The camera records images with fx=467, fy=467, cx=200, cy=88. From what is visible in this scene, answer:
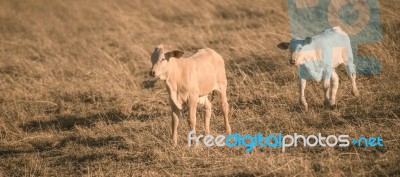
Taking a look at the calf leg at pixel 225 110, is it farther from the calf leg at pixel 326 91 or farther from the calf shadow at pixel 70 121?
the calf shadow at pixel 70 121

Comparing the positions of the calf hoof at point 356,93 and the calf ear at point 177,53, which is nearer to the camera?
the calf ear at point 177,53

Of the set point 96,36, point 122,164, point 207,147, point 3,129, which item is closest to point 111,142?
point 122,164

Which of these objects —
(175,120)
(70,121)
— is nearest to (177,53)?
(175,120)

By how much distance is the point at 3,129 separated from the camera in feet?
24.4

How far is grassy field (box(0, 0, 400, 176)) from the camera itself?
5.23m

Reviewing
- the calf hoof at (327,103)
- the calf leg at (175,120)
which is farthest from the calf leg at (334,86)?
the calf leg at (175,120)

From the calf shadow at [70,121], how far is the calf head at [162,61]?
2.10 m

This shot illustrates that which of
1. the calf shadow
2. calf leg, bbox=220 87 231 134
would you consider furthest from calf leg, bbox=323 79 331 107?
the calf shadow

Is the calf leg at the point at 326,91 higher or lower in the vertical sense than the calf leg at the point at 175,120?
higher

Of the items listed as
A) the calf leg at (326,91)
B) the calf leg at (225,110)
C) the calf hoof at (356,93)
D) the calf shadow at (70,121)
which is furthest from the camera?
the calf shadow at (70,121)

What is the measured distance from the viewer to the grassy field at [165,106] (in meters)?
5.23

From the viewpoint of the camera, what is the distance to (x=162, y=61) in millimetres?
5555

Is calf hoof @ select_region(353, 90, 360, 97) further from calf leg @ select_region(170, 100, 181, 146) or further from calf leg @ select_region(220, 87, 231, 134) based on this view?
calf leg @ select_region(170, 100, 181, 146)

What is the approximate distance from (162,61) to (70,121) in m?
2.85
